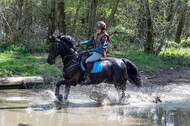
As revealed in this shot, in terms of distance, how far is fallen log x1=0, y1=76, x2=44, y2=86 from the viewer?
961 centimetres

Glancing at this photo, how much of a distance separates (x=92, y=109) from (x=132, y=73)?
84.9 inches

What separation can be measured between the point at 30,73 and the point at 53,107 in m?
4.05

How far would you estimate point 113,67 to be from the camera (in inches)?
320

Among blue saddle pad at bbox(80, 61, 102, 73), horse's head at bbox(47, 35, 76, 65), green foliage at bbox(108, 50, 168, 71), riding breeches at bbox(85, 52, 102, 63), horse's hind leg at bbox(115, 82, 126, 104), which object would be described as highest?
horse's head at bbox(47, 35, 76, 65)

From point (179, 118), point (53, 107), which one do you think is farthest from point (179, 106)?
point (53, 107)

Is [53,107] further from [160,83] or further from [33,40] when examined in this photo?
[33,40]

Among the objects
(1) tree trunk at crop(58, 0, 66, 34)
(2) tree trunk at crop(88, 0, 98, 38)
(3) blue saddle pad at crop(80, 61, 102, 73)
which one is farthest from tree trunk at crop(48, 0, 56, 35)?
(3) blue saddle pad at crop(80, 61, 102, 73)

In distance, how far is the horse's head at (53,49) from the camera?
7.52 metres

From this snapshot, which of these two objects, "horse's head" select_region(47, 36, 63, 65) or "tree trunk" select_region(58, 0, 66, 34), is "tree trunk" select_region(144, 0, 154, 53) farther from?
"horse's head" select_region(47, 36, 63, 65)

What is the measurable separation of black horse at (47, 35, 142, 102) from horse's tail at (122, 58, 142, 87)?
17 centimetres

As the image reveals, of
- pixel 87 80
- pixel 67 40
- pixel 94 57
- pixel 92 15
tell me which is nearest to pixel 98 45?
pixel 94 57

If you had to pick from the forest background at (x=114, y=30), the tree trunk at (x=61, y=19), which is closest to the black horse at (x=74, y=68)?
the forest background at (x=114, y=30)

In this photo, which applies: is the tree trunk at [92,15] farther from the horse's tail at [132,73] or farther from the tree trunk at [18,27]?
the horse's tail at [132,73]

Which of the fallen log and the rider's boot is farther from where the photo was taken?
the fallen log
